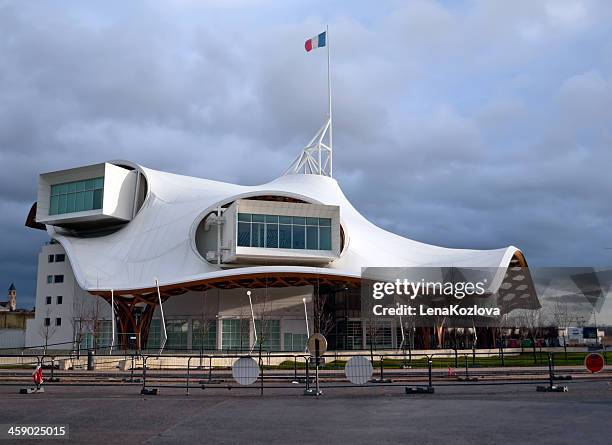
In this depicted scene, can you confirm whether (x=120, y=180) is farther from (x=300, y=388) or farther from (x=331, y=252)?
(x=300, y=388)

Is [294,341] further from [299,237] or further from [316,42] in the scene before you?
[316,42]

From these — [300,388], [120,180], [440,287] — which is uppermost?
[120,180]

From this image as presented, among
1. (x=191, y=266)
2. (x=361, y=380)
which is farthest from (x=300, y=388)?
(x=191, y=266)

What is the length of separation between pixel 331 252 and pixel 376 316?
8733mm

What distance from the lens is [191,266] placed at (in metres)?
54.9

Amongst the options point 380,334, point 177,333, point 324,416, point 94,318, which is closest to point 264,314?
point 177,333

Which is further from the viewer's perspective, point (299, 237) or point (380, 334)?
point (380, 334)

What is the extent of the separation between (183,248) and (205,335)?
7679 mm

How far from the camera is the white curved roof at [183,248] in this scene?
5491 centimetres

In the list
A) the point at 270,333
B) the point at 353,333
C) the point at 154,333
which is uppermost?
the point at 154,333

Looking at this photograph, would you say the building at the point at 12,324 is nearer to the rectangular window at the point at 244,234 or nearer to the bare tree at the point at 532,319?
the rectangular window at the point at 244,234

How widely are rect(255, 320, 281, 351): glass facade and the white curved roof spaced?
6914 millimetres

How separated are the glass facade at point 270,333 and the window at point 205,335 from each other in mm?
3726

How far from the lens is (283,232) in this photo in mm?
56344
